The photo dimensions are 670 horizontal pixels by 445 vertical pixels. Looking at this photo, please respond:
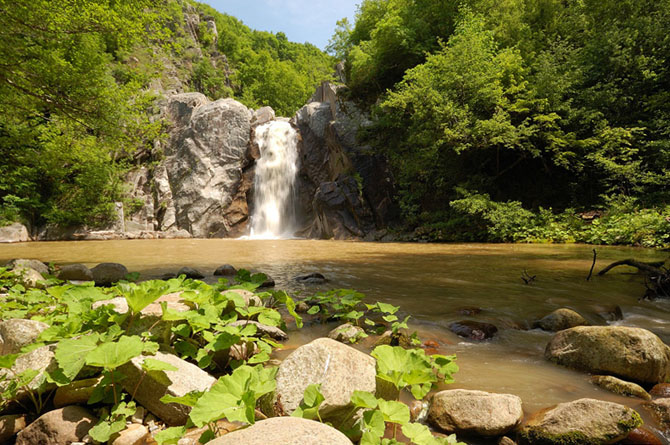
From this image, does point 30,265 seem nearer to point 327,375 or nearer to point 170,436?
point 170,436

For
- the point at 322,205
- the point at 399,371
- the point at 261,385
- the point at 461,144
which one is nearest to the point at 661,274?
the point at 399,371

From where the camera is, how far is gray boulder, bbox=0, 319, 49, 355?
194cm

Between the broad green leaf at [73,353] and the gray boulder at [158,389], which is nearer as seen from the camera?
the broad green leaf at [73,353]

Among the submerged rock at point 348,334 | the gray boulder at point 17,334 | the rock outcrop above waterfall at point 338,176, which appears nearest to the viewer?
the gray boulder at point 17,334

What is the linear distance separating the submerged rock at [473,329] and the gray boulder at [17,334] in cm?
325

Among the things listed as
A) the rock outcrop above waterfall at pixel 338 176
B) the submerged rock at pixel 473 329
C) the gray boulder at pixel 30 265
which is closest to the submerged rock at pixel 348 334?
the submerged rock at pixel 473 329

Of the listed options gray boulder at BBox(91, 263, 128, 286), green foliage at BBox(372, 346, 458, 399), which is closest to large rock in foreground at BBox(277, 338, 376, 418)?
Result: green foliage at BBox(372, 346, 458, 399)

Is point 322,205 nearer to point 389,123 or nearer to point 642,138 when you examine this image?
point 389,123

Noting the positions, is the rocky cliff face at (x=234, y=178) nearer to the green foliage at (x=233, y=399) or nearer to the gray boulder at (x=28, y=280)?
the gray boulder at (x=28, y=280)

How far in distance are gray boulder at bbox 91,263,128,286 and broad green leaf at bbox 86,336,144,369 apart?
13.9ft

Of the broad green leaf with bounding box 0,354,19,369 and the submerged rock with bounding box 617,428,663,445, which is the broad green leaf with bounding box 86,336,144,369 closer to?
the broad green leaf with bounding box 0,354,19,369

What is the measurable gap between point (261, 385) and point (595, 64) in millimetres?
20075

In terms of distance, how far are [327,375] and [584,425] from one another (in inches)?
48.9

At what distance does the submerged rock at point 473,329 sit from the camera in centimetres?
311
